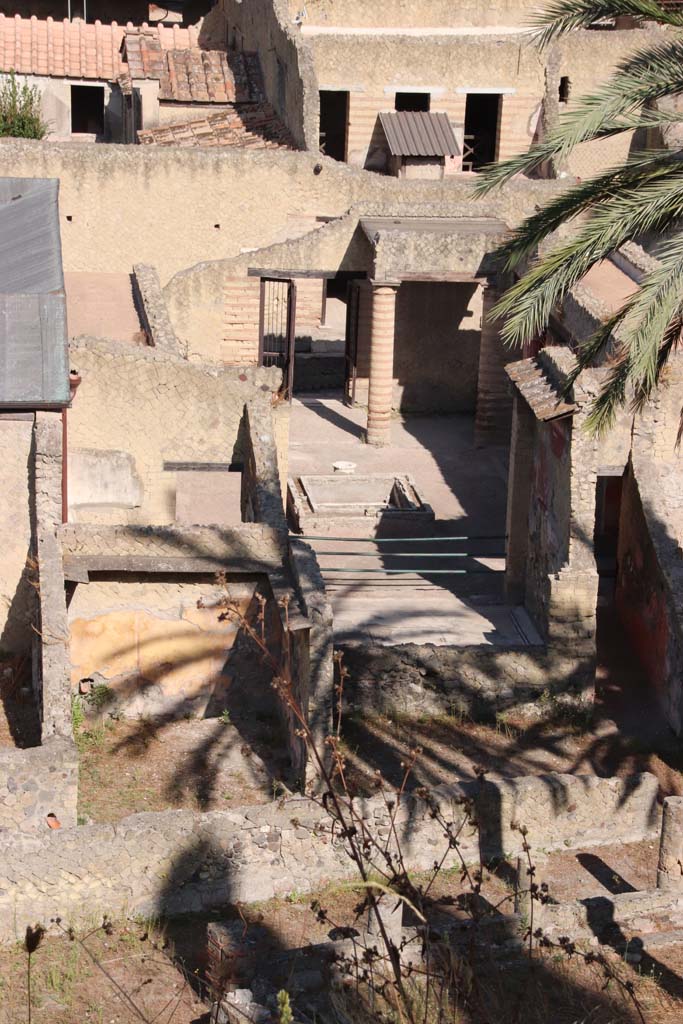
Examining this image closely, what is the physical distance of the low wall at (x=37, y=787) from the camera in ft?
37.6

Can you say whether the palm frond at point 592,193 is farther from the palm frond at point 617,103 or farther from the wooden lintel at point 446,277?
the wooden lintel at point 446,277

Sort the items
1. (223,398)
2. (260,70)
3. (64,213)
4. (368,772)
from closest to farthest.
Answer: (368,772), (223,398), (64,213), (260,70)

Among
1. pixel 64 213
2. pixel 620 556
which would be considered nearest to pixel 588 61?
pixel 64 213

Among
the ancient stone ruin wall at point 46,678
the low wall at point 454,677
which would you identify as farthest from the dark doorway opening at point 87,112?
the low wall at point 454,677

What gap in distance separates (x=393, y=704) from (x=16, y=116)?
16.8 m

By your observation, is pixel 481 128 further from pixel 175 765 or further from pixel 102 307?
pixel 175 765

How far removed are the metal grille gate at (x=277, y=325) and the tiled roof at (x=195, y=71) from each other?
5.41 metres

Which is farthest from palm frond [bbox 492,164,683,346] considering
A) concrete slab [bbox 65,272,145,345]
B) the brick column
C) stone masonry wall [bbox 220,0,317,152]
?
Result: stone masonry wall [bbox 220,0,317,152]

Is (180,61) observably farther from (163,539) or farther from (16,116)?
(163,539)

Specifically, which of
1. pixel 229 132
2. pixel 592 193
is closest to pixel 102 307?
pixel 229 132

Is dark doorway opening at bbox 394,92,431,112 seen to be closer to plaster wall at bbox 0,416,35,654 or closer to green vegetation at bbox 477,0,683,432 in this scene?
plaster wall at bbox 0,416,35,654

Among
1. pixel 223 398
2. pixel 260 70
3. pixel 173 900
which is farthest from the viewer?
pixel 260 70

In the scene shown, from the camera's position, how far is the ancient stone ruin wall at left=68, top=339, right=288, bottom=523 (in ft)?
54.0

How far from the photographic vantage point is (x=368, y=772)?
14.2 metres
